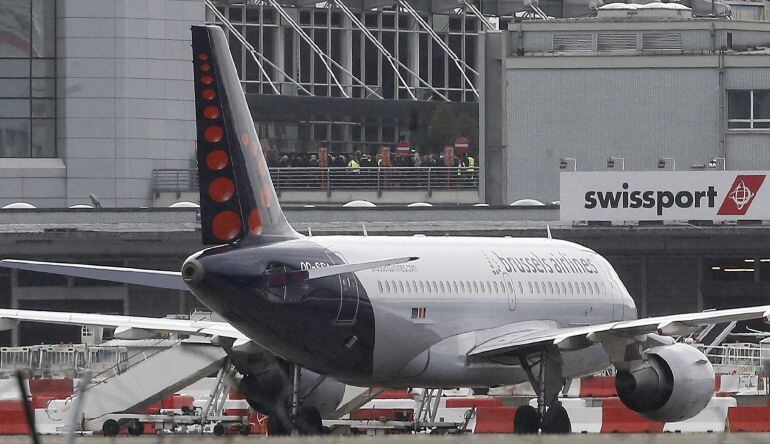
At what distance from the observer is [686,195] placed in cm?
6956

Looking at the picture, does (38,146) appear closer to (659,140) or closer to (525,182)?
(525,182)

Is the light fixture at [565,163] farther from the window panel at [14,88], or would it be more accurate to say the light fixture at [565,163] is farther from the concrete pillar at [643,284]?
the window panel at [14,88]

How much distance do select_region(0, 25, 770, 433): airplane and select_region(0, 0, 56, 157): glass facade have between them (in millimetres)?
40926

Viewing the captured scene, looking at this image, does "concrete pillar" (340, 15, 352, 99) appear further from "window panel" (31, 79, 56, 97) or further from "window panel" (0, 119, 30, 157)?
"window panel" (31, 79, 56, 97)

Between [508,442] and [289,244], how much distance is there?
12315mm

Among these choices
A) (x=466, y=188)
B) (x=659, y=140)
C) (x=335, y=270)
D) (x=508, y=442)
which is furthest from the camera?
(x=466, y=188)

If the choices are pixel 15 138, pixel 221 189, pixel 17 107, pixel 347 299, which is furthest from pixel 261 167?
pixel 15 138

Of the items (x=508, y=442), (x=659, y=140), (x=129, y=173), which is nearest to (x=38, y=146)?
(x=129, y=173)

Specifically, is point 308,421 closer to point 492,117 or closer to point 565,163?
point 565,163

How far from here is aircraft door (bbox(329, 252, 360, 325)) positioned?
3519 cm

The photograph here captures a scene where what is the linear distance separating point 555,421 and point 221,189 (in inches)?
319

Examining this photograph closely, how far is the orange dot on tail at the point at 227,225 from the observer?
3447 centimetres

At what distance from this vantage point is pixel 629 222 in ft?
231

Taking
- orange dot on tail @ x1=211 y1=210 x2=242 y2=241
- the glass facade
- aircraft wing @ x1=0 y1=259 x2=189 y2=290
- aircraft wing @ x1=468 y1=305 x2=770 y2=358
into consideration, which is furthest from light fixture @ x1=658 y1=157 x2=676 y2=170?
orange dot on tail @ x1=211 y1=210 x2=242 y2=241
